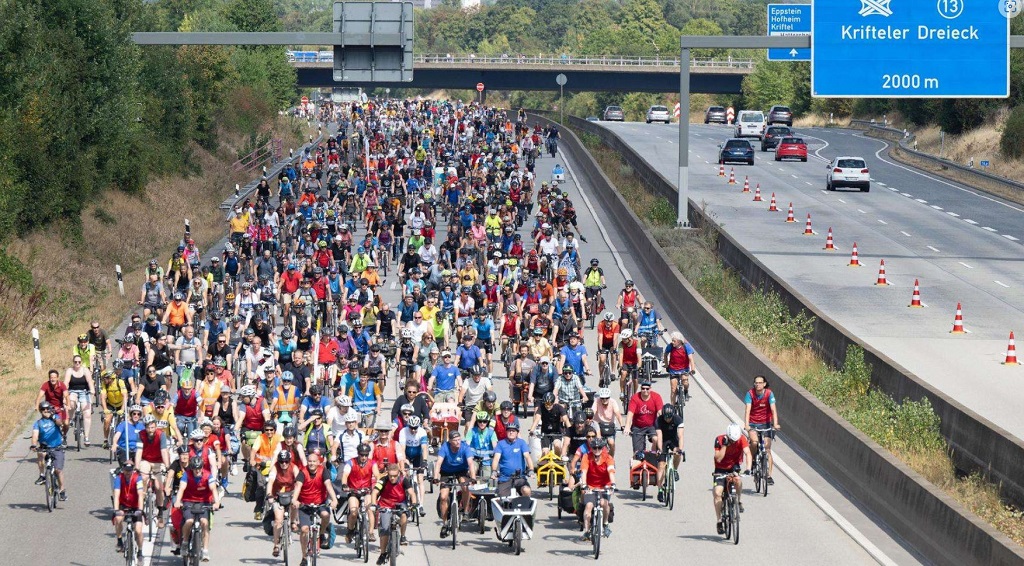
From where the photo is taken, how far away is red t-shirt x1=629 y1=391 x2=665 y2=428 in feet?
62.6

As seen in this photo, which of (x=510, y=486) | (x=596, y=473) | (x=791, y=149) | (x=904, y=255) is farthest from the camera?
(x=791, y=149)

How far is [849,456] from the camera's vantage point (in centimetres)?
1975

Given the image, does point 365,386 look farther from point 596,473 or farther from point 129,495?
point 129,495

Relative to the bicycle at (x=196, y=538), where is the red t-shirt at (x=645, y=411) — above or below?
above

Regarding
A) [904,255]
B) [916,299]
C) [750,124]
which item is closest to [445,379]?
[916,299]

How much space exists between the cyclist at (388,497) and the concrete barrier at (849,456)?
17.7 ft

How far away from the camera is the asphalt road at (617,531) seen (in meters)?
16.6

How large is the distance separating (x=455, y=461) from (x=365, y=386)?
3.86 m

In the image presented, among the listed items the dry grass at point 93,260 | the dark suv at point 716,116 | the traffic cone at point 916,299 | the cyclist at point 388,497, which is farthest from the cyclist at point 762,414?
the dark suv at point 716,116

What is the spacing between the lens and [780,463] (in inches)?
840

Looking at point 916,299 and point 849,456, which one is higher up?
point 916,299

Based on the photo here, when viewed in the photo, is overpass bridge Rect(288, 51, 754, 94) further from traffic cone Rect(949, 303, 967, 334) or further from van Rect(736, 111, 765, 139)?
traffic cone Rect(949, 303, 967, 334)

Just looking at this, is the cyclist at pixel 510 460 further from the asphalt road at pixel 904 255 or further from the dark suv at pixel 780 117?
the dark suv at pixel 780 117

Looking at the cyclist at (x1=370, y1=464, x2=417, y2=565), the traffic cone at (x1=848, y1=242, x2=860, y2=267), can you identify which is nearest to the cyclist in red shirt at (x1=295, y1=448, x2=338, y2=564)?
the cyclist at (x1=370, y1=464, x2=417, y2=565)
